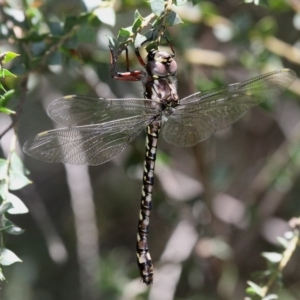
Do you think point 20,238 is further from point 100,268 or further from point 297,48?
point 297,48

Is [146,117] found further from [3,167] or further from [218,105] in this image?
[3,167]

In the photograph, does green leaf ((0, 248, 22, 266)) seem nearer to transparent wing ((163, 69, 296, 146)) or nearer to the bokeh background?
the bokeh background

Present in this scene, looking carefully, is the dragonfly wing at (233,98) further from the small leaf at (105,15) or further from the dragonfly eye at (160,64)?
the small leaf at (105,15)

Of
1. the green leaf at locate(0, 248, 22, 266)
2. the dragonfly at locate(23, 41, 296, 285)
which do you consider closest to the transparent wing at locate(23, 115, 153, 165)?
the dragonfly at locate(23, 41, 296, 285)

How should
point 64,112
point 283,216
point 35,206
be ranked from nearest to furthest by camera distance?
point 64,112 < point 35,206 < point 283,216

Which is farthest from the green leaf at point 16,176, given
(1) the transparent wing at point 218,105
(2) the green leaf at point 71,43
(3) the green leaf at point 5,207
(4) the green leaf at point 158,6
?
(1) the transparent wing at point 218,105

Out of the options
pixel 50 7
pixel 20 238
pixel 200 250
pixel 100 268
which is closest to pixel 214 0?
pixel 50 7
